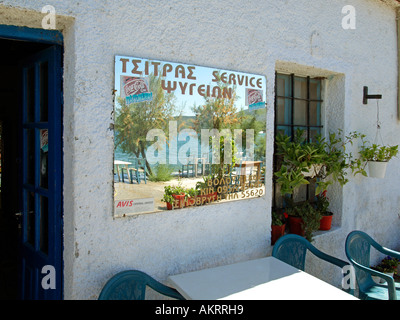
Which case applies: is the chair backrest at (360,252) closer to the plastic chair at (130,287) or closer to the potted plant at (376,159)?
the potted plant at (376,159)

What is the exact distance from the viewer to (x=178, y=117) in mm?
2439

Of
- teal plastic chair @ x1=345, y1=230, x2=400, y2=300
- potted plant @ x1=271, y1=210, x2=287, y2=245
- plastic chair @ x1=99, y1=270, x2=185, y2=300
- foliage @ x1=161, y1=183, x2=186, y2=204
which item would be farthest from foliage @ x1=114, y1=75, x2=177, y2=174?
teal plastic chair @ x1=345, y1=230, x2=400, y2=300

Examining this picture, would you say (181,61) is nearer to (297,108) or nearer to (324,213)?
(297,108)

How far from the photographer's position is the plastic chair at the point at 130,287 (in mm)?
2039

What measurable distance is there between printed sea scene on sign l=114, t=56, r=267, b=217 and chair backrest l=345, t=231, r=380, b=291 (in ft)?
3.54

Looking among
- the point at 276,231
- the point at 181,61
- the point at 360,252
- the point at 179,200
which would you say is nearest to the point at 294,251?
the point at 276,231

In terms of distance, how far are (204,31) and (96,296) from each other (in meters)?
2.10

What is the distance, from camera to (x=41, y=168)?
8.13ft

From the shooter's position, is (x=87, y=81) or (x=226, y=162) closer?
(x=87, y=81)

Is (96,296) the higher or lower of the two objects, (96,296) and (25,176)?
the lower

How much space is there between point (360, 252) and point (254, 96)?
194cm

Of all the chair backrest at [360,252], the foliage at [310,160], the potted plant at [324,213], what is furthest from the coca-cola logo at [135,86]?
the potted plant at [324,213]
